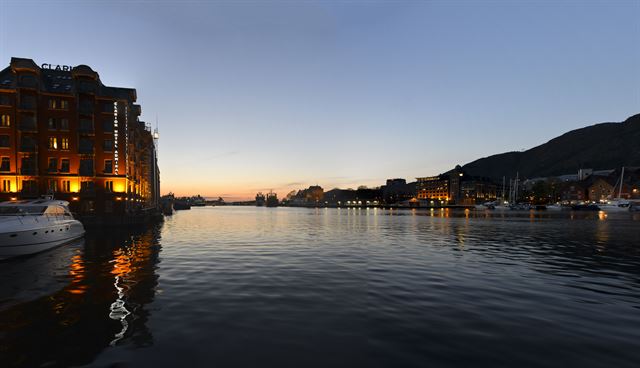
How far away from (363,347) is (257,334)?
348 centimetres

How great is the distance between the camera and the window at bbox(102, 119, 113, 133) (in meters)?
69.9

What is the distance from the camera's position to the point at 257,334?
438 inches

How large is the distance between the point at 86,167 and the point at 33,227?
44.1 m

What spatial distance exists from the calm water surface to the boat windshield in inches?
360

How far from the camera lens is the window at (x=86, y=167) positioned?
67250 millimetres

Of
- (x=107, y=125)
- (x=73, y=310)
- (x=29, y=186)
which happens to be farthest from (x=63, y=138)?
(x=73, y=310)

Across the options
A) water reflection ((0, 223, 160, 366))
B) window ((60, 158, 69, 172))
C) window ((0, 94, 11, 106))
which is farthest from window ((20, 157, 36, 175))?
water reflection ((0, 223, 160, 366))

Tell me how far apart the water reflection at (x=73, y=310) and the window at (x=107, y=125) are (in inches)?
2024

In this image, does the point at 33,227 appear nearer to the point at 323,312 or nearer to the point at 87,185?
the point at 323,312

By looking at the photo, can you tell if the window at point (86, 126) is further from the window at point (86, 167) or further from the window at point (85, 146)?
the window at point (86, 167)

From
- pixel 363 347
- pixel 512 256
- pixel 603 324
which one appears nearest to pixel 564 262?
pixel 512 256

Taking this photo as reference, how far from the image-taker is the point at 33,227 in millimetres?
29656

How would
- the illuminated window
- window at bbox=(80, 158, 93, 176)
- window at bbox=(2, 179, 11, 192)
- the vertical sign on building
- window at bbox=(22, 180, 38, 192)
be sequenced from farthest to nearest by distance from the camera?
1. the vertical sign on building
2. window at bbox=(80, 158, 93, 176)
3. the illuminated window
4. window at bbox=(22, 180, 38, 192)
5. window at bbox=(2, 179, 11, 192)

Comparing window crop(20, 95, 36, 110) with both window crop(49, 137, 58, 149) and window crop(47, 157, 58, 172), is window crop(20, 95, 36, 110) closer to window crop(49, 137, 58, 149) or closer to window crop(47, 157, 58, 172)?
window crop(49, 137, 58, 149)
